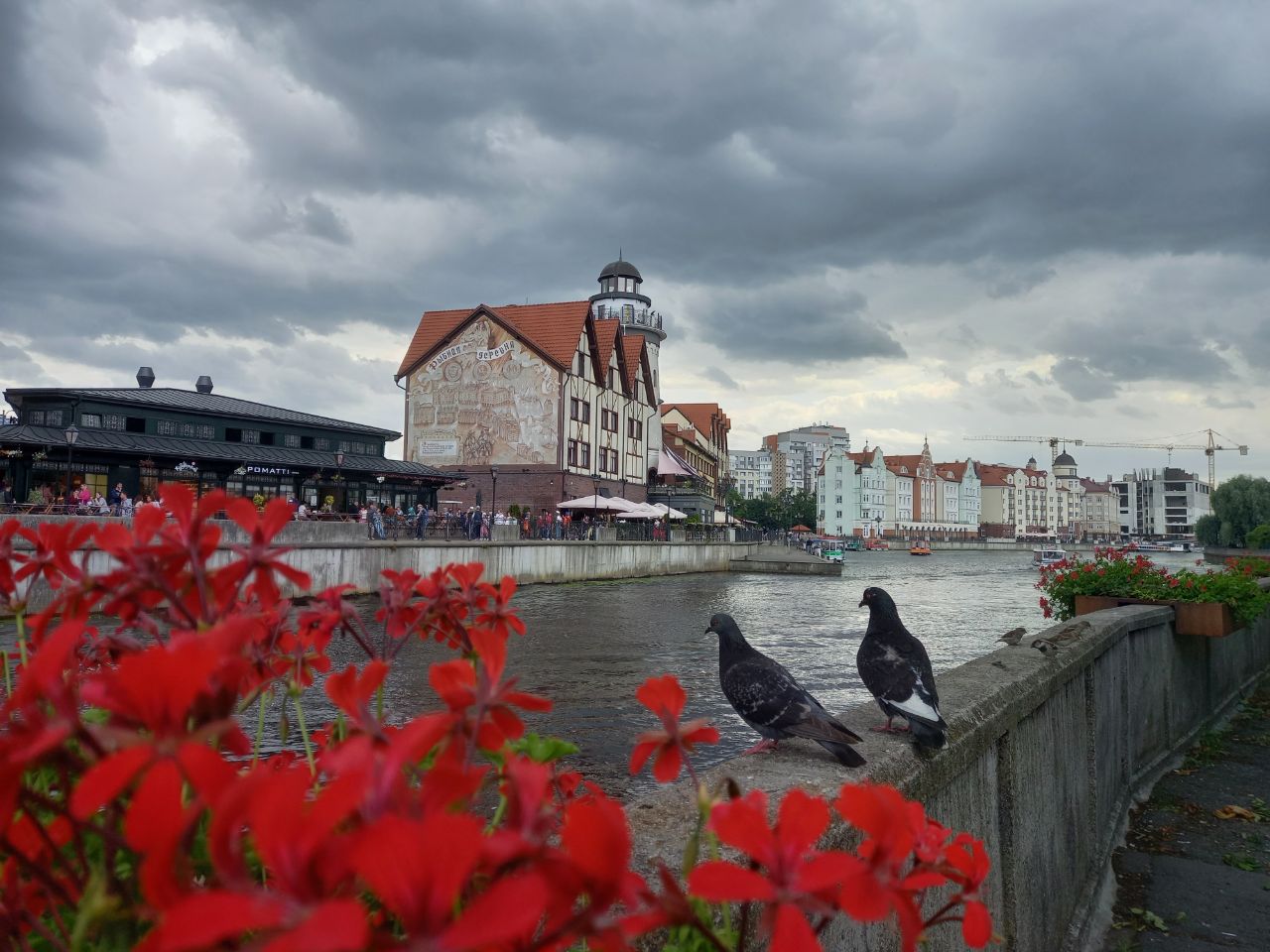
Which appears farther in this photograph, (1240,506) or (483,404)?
(1240,506)

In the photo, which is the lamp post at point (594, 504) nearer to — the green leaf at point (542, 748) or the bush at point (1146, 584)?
the bush at point (1146, 584)

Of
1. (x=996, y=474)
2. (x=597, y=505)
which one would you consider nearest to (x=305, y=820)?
(x=597, y=505)

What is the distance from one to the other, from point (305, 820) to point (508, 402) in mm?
42719

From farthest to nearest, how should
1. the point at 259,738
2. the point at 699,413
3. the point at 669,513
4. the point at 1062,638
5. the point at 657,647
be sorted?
the point at 699,413 < the point at 669,513 < the point at 657,647 < the point at 1062,638 < the point at 259,738

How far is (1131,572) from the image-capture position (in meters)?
8.39

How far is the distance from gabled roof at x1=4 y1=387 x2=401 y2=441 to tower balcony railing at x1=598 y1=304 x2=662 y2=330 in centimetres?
Answer: 2385

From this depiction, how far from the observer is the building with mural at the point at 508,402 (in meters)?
42.1

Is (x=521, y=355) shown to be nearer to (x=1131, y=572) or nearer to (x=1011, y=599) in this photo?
(x=1011, y=599)

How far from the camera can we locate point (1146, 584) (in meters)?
8.20

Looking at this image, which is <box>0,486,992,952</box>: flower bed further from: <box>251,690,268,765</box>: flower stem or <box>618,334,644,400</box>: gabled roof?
<box>618,334,644,400</box>: gabled roof

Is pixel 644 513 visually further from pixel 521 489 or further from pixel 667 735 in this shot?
pixel 667 735

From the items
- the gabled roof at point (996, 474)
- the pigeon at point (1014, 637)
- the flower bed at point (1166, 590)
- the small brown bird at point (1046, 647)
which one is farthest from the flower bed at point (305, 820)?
the gabled roof at point (996, 474)

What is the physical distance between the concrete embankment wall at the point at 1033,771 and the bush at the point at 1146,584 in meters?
0.81

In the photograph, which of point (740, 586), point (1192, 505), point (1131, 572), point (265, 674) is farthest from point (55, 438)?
point (1192, 505)
